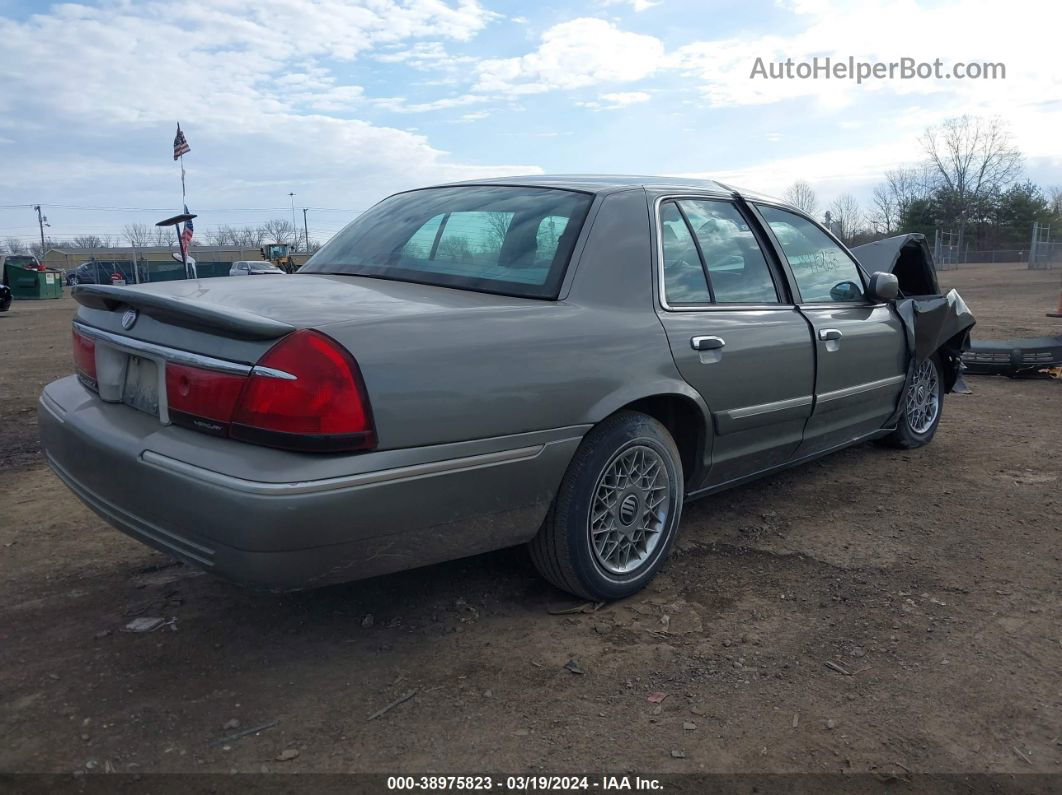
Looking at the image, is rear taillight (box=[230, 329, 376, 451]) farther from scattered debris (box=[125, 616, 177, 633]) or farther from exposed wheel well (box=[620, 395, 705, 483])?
exposed wheel well (box=[620, 395, 705, 483])

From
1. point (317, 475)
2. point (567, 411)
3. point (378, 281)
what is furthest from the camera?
point (378, 281)

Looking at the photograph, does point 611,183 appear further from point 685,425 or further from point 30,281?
point 30,281

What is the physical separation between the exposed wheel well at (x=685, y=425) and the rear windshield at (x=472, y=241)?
722 millimetres

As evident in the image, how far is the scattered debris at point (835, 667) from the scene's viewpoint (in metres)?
2.62

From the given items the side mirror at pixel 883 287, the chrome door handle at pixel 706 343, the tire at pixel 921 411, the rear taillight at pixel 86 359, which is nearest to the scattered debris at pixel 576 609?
the chrome door handle at pixel 706 343

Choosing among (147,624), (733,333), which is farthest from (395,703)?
(733,333)

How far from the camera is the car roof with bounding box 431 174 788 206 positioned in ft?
11.3

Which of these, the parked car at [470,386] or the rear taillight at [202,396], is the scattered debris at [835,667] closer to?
the parked car at [470,386]

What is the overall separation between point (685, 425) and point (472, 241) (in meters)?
1.13

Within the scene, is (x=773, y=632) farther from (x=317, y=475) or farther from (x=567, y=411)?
(x=317, y=475)

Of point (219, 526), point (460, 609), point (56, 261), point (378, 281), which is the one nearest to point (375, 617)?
point (460, 609)

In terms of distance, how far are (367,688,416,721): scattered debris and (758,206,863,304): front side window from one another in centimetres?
266

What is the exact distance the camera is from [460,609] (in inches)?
120

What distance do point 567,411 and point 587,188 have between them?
3.57 feet
